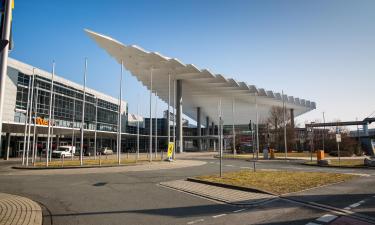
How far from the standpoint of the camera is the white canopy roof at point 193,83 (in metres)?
51.8

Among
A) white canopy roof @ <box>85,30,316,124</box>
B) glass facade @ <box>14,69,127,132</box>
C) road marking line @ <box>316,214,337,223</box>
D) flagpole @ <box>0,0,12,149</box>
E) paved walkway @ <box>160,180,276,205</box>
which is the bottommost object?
paved walkway @ <box>160,180,276,205</box>

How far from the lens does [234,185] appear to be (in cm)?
1276

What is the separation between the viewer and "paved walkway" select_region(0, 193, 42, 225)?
284 inches

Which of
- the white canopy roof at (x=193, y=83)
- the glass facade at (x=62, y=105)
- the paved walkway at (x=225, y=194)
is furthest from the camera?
the white canopy roof at (x=193, y=83)

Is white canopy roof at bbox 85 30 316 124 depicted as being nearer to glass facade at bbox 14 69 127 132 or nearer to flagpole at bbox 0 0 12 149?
glass facade at bbox 14 69 127 132

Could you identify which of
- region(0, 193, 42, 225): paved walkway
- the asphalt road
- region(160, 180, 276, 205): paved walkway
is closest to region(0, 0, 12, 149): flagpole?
region(0, 193, 42, 225): paved walkway

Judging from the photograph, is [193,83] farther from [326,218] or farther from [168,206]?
[326,218]

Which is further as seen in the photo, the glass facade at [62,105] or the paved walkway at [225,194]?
the glass facade at [62,105]

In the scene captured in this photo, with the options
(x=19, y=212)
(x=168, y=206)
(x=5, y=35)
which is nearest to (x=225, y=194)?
(x=168, y=206)

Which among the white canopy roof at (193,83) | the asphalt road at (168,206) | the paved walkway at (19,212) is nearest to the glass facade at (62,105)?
the white canopy roof at (193,83)

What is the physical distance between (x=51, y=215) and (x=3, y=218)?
1.17 meters

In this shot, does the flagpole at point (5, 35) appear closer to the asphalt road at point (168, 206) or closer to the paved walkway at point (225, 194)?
the asphalt road at point (168, 206)

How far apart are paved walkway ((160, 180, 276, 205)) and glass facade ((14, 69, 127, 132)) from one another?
2459cm

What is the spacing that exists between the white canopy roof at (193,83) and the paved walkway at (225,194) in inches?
1353
